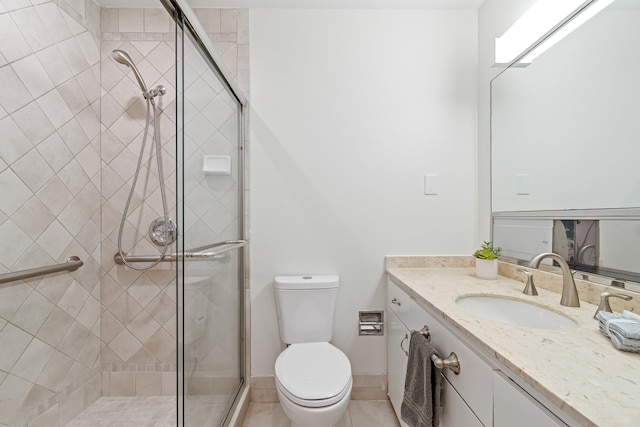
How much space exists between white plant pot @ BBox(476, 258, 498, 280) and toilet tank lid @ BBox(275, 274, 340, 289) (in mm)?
765

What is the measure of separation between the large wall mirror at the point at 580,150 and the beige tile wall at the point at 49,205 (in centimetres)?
234

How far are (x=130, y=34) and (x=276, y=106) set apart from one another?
97cm

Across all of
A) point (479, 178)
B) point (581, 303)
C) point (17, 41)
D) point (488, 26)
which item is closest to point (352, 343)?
point (581, 303)

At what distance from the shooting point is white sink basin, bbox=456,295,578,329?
1.06m

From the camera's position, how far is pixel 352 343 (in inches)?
73.8

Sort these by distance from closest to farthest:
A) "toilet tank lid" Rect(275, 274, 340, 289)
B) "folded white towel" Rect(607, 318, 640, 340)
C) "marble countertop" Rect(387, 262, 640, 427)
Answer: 1. "marble countertop" Rect(387, 262, 640, 427)
2. "folded white towel" Rect(607, 318, 640, 340)
3. "toilet tank lid" Rect(275, 274, 340, 289)

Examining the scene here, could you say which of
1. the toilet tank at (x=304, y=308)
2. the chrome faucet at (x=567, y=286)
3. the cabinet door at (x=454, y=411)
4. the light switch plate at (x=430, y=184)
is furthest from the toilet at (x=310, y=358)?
the chrome faucet at (x=567, y=286)

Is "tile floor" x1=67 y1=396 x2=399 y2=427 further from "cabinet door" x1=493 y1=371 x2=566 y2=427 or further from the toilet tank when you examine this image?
"cabinet door" x1=493 y1=371 x2=566 y2=427

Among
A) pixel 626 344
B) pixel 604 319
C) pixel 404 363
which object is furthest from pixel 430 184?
pixel 626 344

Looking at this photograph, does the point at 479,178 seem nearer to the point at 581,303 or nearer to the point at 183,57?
the point at 581,303

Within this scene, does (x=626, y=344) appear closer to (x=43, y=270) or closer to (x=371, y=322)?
(x=371, y=322)

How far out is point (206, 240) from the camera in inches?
46.4

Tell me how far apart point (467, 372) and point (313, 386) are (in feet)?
2.18

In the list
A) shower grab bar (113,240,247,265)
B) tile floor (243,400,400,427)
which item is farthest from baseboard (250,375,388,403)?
shower grab bar (113,240,247,265)
